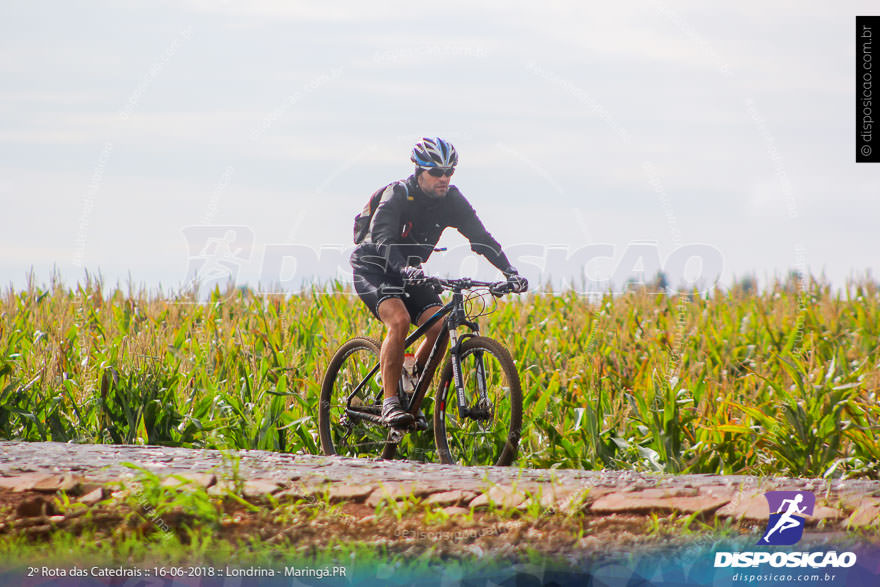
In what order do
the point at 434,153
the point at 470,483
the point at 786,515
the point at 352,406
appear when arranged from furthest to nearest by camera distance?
the point at 352,406
the point at 434,153
the point at 470,483
the point at 786,515

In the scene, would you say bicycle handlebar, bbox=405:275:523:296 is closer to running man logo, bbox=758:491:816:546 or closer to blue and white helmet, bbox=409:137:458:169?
blue and white helmet, bbox=409:137:458:169

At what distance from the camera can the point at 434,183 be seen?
24.2 feet

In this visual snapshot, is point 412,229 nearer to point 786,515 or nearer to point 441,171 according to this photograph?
point 441,171

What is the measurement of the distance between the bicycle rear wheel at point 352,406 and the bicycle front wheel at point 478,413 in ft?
2.36

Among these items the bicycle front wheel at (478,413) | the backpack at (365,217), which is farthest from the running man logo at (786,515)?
the backpack at (365,217)

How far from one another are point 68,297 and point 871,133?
10807 mm

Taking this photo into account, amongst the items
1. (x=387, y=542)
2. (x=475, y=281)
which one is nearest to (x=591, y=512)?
(x=387, y=542)

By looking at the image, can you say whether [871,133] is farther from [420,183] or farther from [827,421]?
[420,183]

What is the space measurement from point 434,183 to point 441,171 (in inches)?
4.9

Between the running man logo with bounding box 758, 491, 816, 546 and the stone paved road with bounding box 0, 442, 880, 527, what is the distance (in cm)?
6

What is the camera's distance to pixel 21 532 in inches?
226

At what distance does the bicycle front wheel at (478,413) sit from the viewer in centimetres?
671

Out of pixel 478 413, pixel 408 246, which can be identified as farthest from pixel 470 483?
pixel 408 246

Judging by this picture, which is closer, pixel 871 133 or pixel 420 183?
pixel 420 183
